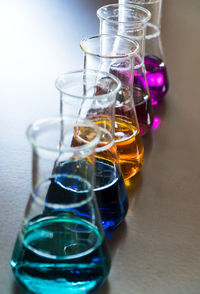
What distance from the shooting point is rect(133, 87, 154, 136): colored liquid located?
40.4 inches

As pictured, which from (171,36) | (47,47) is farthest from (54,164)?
(171,36)

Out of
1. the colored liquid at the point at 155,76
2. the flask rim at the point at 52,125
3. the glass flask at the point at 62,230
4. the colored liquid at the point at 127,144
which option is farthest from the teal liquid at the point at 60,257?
the colored liquid at the point at 155,76

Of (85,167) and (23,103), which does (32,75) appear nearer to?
(23,103)

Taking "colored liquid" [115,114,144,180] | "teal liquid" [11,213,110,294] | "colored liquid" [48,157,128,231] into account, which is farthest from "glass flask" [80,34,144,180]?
"teal liquid" [11,213,110,294]

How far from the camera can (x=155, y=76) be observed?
1.17 m

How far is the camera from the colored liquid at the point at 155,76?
3.84 feet

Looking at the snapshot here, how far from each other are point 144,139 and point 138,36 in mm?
216

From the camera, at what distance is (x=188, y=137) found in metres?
1.08

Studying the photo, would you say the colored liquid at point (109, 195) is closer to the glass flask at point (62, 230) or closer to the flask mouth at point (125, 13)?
the glass flask at point (62, 230)

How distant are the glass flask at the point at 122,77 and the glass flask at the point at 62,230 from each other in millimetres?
198

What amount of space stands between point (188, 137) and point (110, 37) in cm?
32

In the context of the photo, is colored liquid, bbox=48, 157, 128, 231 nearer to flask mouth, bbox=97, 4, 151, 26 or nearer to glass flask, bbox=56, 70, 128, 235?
glass flask, bbox=56, 70, 128, 235

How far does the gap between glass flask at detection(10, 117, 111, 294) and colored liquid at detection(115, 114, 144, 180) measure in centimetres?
22

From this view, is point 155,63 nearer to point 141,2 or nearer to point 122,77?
point 141,2
